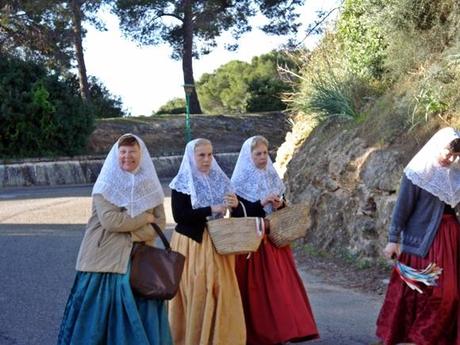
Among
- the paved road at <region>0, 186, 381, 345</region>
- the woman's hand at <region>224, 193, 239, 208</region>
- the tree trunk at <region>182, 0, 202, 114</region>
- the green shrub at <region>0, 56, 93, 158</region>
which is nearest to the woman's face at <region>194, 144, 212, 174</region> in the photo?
the woman's hand at <region>224, 193, 239, 208</region>

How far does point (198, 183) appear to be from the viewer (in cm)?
581

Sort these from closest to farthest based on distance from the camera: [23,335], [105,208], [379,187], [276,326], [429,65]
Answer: [105,208], [276,326], [23,335], [379,187], [429,65]

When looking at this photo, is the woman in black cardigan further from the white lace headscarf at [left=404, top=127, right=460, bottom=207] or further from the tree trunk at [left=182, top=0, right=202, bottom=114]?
the tree trunk at [left=182, top=0, right=202, bottom=114]

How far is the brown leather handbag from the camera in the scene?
5020mm

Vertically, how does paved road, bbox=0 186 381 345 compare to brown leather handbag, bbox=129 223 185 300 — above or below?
below

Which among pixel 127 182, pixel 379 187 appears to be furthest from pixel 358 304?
pixel 127 182

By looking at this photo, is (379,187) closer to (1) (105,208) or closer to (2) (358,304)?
(2) (358,304)

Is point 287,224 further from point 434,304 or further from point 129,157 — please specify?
point 129,157

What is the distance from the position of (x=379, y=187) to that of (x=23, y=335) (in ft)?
14.6

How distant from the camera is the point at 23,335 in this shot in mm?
6676

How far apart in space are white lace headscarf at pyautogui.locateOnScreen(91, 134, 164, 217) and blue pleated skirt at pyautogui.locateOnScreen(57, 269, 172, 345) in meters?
0.46

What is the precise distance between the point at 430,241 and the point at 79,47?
99.2 feet

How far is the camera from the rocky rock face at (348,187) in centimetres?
912

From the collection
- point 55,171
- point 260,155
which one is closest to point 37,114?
point 55,171
